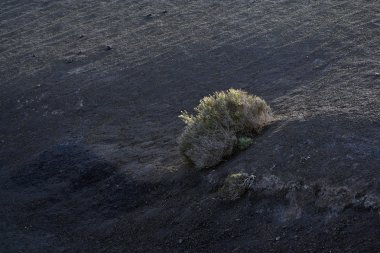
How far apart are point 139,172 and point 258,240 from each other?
11.2 feet

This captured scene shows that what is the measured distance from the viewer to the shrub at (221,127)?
1023 cm

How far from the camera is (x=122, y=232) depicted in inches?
387

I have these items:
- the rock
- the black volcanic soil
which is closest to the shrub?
the black volcanic soil

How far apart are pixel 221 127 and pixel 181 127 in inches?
83.8

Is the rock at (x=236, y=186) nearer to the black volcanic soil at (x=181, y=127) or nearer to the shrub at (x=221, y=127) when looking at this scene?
the black volcanic soil at (x=181, y=127)

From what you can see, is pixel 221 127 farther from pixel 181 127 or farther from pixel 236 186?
pixel 181 127

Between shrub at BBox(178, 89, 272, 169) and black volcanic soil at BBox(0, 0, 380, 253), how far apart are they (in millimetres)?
257

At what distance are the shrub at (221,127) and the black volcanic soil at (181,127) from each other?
10.1 inches

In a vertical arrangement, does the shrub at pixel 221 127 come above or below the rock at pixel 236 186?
above

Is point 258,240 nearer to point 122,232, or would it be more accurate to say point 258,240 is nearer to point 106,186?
point 122,232

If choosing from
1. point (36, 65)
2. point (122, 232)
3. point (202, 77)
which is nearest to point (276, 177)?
point (122, 232)

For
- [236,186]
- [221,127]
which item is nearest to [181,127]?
[221,127]

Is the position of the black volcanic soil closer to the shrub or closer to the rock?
the rock

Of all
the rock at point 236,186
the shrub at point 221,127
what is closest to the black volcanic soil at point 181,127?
the rock at point 236,186
